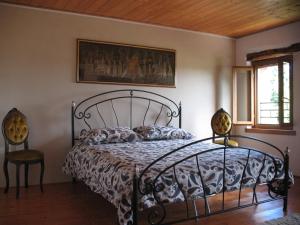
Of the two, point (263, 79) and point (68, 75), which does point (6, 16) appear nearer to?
point (68, 75)

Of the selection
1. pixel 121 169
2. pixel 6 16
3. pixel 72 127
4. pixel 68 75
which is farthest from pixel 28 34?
pixel 121 169

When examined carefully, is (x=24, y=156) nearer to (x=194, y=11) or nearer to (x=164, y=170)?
(x=164, y=170)

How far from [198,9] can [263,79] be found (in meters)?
1.91

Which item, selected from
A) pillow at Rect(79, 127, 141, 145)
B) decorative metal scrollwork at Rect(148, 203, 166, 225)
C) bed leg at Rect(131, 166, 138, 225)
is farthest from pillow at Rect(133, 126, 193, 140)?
bed leg at Rect(131, 166, 138, 225)

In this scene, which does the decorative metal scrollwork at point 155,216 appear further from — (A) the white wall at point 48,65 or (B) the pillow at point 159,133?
(A) the white wall at point 48,65

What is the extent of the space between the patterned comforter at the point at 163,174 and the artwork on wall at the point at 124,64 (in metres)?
1.38

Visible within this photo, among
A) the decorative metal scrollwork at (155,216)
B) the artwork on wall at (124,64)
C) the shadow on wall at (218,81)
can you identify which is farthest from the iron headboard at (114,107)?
the decorative metal scrollwork at (155,216)

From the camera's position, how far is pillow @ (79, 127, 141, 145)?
367 cm

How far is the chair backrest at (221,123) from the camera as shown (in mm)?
4945

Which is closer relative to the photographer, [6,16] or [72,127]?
[6,16]

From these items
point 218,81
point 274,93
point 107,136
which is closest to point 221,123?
point 218,81

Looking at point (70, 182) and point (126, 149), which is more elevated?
point (126, 149)

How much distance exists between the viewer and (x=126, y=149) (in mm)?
3277

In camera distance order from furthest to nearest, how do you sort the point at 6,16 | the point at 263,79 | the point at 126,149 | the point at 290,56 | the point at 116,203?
the point at 263,79 → the point at 290,56 → the point at 6,16 → the point at 126,149 → the point at 116,203
